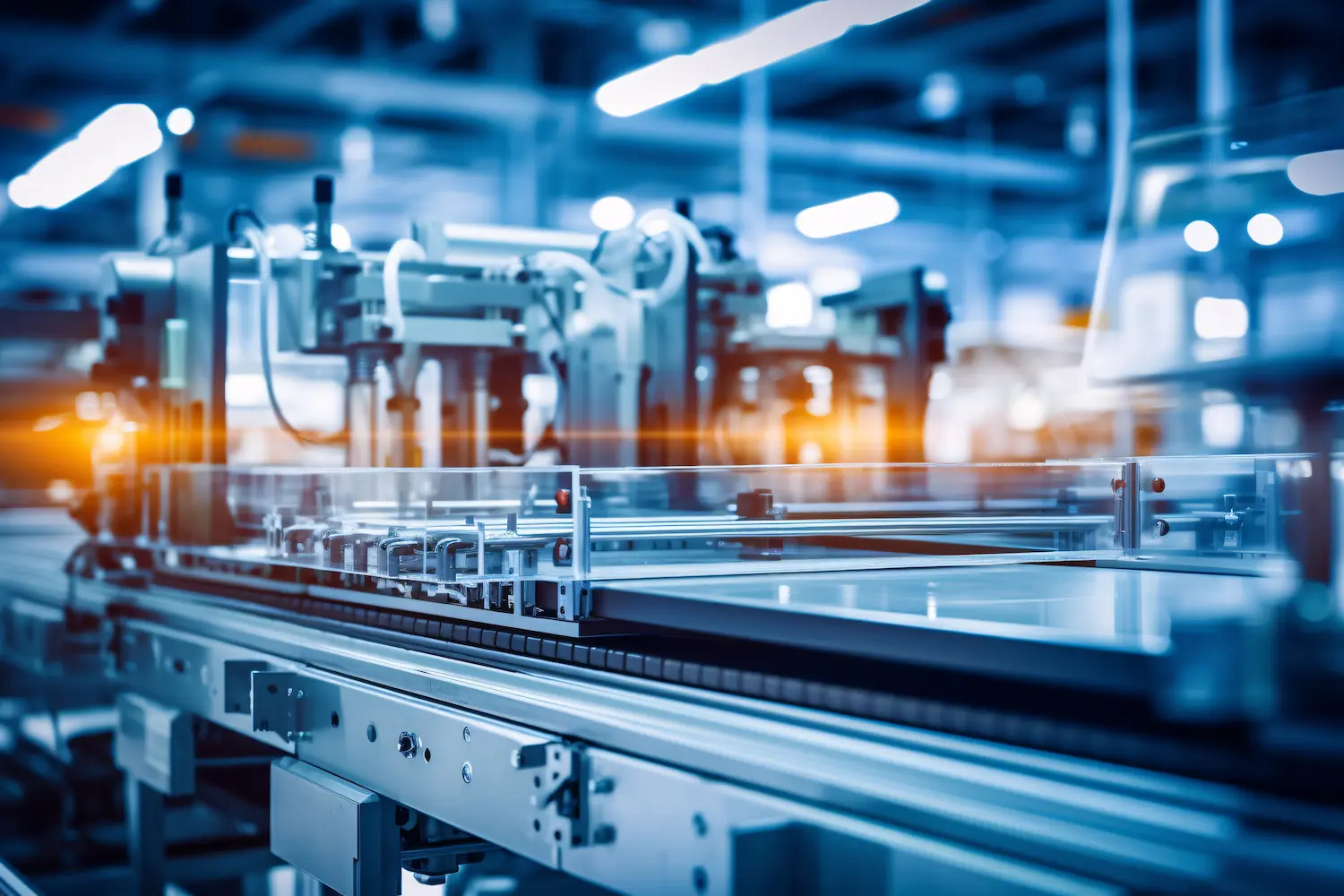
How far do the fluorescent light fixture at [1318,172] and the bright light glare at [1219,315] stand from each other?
27 cm

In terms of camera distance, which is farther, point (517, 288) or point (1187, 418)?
point (1187, 418)

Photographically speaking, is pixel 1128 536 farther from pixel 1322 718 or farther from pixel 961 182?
pixel 961 182

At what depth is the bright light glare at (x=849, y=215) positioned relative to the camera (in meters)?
7.53

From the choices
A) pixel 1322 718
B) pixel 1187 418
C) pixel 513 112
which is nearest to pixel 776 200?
pixel 513 112

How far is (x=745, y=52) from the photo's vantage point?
13.3 ft

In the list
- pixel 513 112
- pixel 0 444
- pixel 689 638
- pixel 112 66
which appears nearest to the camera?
pixel 689 638

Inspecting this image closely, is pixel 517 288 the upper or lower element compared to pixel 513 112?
lower

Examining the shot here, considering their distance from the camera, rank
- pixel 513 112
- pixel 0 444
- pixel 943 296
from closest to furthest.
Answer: pixel 943 296, pixel 0 444, pixel 513 112

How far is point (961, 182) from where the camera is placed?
10.2 metres

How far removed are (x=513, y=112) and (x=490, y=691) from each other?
6822 mm

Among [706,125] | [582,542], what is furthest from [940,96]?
[582,542]

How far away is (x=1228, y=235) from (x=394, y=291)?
1530 millimetres

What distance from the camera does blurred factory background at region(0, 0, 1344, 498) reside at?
6.73m

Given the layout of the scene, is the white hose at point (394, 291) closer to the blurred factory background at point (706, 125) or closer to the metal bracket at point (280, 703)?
the metal bracket at point (280, 703)
